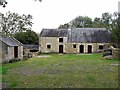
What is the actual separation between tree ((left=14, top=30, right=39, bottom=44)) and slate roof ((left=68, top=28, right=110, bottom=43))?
31.6 feet

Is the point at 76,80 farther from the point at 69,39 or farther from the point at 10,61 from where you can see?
the point at 69,39

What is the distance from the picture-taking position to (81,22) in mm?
81250

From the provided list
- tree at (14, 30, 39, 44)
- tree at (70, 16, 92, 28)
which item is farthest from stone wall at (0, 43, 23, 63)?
tree at (70, 16, 92, 28)

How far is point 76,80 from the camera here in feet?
49.5

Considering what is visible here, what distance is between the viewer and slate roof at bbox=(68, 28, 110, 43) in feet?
162

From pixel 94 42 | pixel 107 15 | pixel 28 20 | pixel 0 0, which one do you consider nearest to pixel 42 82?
pixel 0 0

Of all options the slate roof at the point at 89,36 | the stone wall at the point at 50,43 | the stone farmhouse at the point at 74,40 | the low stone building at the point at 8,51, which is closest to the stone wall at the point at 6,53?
the low stone building at the point at 8,51

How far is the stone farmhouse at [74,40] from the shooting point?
4922 centimetres

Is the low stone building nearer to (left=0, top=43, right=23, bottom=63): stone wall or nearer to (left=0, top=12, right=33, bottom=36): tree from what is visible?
(left=0, top=43, right=23, bottom=63): stone wall

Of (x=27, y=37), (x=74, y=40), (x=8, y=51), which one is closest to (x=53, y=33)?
(x=74, y=40)

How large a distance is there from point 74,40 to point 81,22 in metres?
32.3

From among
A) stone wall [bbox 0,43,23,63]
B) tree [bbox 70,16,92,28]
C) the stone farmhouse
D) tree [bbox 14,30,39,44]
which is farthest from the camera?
tree [bbox 70,16,92,28]

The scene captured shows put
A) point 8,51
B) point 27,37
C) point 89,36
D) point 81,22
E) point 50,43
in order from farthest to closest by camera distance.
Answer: point 81,22
point 27,37
point 50,43
point 89,36
point 8,51

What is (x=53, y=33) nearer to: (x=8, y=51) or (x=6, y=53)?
(x=8, y=51)
